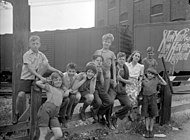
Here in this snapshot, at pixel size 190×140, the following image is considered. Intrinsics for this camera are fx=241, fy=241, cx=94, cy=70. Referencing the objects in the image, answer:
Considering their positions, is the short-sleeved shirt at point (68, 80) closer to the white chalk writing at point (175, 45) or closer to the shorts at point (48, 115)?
the shorts at point (48, 115)

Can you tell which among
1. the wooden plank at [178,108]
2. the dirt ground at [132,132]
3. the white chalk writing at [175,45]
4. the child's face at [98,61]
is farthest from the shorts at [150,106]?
the white chalk writing at [175,45]

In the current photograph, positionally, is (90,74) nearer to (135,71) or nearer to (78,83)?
(78,83)

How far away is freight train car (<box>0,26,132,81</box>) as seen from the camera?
12.6m

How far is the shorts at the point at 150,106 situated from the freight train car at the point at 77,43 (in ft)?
24.2

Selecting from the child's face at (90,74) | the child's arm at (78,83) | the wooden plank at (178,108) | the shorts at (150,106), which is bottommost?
the wooden plank at (178,108)

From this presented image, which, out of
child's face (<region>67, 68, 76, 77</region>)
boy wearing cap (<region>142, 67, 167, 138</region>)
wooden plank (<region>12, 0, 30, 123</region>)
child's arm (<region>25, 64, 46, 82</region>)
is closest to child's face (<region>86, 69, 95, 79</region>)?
child's face (<region>67, 68, 76, 77</region>)

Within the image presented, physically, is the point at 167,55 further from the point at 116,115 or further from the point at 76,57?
the point at 116,115

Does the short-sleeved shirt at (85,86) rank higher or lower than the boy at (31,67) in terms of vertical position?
lower

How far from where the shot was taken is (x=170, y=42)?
12.2m

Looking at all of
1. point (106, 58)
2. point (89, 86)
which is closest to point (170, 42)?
point (106, 58)

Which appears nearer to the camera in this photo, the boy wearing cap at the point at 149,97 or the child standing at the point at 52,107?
the child standing at the point at 52,107

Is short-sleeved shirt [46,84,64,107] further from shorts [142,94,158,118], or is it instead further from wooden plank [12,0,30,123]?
shorts [142,94,158,118]

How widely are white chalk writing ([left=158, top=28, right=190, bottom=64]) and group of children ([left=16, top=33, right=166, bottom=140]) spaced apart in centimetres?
787

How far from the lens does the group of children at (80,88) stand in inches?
125
